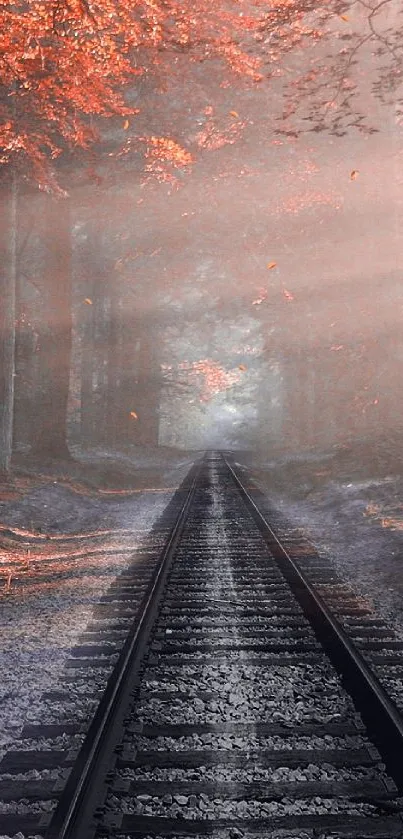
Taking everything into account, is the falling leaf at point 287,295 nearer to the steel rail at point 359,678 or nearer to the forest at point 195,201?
the forest at point 195,201

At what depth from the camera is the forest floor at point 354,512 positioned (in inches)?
360

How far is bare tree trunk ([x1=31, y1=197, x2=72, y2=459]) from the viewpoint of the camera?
19547 mm

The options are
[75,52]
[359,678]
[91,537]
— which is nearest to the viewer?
[359,678]

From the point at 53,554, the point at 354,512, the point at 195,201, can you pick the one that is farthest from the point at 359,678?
the point at 195,201

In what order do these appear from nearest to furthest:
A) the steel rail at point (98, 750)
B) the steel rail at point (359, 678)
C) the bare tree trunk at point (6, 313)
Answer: the steel rail at point (98, 750)
the steel rail at point (359, 678)
the bare tree trunk at point (6, 313)

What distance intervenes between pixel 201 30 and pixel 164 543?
9.23 meters

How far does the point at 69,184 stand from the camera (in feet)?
59.0

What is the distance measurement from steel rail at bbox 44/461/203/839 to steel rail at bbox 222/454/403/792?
5.08 feet

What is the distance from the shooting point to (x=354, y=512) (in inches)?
567

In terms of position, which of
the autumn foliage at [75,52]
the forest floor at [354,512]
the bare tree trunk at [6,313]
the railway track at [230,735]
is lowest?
the railway track at [230,735]

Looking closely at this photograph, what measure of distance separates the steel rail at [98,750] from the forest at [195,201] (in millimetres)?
7818

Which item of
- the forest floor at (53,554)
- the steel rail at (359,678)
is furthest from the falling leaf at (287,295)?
the steel rail at (359,678)

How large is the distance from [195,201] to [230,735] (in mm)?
21712

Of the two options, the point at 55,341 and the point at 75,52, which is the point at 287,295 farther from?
the point at 75,52
